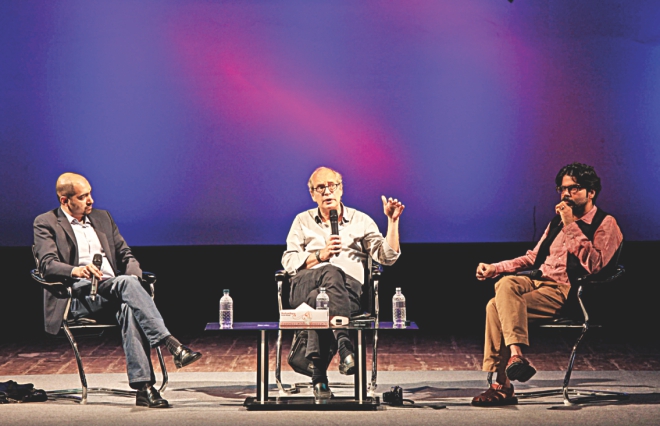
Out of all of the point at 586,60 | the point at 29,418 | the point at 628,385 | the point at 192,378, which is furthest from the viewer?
the point at 586,60

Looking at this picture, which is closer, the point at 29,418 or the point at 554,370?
the point at 29,418

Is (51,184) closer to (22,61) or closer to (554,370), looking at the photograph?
(22,61)

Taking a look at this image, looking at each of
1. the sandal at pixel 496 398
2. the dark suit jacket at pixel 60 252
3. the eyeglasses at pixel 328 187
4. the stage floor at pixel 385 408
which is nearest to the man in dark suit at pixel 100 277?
the dark suit jacket at pixel 60 252

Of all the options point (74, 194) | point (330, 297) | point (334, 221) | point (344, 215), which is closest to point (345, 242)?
point (344, 215)

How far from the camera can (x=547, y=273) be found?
4.51 meters

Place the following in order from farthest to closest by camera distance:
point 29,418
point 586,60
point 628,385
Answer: point 586,60 → point 628,385 → point 29,418

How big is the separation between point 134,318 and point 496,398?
1691mm

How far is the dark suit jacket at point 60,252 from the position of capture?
14.3 ft

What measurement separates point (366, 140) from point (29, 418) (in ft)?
11.2

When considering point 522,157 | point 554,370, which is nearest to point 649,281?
point 522,157

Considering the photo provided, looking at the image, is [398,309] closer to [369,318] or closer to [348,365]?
[369,318]

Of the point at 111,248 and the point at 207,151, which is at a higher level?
the point at 207,151

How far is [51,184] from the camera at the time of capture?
21.8ft

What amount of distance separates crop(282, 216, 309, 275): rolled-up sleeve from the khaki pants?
101 centimetres
